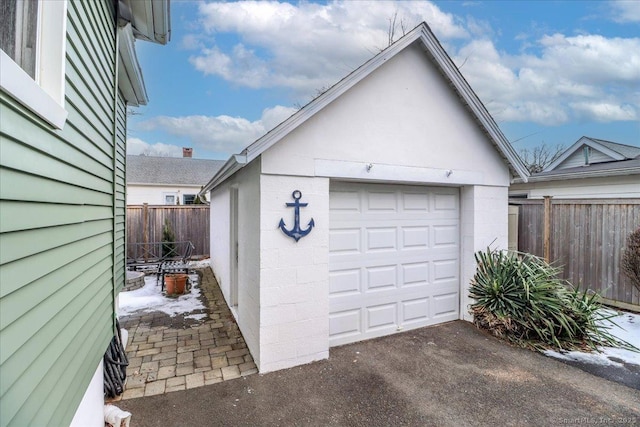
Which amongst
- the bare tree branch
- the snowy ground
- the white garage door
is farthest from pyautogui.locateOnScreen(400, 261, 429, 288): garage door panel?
the bare tree branch

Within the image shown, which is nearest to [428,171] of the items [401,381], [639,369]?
[401,381]

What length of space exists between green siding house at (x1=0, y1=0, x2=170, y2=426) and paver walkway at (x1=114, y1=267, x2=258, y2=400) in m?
0.97

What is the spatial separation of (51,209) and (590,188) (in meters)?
10.2

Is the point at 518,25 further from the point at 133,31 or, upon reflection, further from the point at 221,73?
the point at 133,31

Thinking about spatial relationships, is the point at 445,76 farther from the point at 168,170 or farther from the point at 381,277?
the point at 168,170

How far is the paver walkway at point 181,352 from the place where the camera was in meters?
3.69

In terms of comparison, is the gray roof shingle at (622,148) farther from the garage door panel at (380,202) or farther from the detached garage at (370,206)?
the garage door panel at (380,202)

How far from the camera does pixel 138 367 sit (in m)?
4.00

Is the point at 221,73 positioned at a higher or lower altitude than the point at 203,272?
higher

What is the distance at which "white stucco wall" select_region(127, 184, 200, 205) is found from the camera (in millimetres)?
18797

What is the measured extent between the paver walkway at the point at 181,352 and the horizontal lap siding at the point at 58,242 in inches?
43.4

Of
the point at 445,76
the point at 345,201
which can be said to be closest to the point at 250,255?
the point at 345,201

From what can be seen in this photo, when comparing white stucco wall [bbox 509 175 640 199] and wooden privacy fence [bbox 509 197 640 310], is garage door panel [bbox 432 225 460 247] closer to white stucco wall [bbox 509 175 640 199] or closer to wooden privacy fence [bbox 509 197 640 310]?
wooden privacy fence [bbox 509 197 640 310]

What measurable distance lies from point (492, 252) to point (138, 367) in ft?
18.9
